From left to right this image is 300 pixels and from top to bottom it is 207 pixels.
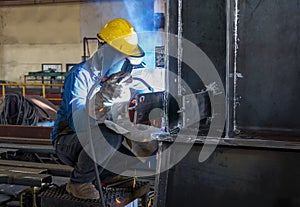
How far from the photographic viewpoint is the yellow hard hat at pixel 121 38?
2406 millimetres

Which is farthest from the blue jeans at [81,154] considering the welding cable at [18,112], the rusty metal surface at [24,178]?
the welding cable at [18,112]

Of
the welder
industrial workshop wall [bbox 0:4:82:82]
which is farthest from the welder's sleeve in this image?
industrial workshop wall [bbox 0:4:82:82]

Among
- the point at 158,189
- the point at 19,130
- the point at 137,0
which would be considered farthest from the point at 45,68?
the point at 158,189

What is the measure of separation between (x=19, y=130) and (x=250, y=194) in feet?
13.3

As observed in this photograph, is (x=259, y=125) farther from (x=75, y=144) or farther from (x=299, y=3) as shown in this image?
(x=75, y=144)

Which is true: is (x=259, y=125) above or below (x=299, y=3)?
below

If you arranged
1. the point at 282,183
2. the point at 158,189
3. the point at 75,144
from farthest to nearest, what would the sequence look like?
the point at 75,144 → the point at 158,189 → the point at 282,183

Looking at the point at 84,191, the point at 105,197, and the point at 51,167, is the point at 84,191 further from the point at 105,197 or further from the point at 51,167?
the point at 51,167

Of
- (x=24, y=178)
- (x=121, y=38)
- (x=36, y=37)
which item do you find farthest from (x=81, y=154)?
(x=36, y=37)

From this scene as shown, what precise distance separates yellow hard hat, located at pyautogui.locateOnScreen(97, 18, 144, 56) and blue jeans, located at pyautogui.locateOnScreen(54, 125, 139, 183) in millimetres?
480

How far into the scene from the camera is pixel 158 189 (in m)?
1.27

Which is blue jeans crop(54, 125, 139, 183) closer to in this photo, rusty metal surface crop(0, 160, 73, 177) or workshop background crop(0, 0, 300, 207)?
workshop background crop(0, 0, 300, 207)

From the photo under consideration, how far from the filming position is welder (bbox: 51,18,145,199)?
2.21m

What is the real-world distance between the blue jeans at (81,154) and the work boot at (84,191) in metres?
0.03
